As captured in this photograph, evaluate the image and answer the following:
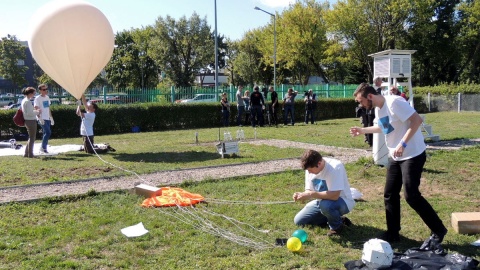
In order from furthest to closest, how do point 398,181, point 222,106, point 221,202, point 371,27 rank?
point 371,27
point 222,106
point 221,202
point 398,181

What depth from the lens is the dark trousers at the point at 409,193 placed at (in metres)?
4.81

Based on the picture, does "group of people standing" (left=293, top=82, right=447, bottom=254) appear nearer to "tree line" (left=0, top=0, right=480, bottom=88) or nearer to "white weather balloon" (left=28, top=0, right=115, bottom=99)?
"white weather balloon" (left=28, top=0, right=115, bottom=99)

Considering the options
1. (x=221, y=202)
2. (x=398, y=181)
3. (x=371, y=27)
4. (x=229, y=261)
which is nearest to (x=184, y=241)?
(x=229, y=261)

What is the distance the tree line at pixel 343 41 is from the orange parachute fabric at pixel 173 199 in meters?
43.7

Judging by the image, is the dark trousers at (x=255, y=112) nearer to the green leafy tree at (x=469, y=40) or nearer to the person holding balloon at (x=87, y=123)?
the person holding balloon at (x=87, y=123)

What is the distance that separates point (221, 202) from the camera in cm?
700

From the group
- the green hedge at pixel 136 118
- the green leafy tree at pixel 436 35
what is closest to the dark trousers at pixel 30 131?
the green hedge at pixel 136 118

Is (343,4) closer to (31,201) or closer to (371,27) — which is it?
(371,27)

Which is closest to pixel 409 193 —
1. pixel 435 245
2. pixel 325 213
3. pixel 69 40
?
pixel 435 245

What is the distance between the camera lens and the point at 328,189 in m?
5.33

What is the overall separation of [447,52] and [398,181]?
5187cm

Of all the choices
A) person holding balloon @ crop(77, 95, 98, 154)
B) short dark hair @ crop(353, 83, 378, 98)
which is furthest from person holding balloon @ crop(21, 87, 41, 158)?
short dark hair @ crop(353, 83, 378, 98)

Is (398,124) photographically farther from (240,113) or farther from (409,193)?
(240,113)

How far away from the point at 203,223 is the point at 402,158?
2684mm
